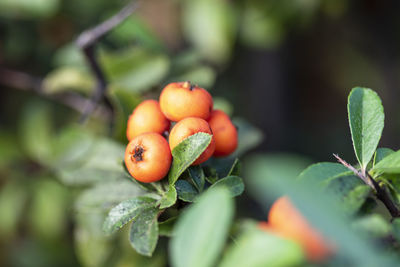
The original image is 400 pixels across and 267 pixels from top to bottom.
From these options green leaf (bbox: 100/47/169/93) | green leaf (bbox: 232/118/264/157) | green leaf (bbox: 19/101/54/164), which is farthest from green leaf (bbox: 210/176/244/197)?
green leaf (bbox: 19/101/54/164)

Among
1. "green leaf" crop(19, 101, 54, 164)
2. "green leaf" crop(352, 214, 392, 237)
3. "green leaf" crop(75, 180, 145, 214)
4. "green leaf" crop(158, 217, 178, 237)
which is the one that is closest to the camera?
"green leaf" crop(352, 214, 392, 237)

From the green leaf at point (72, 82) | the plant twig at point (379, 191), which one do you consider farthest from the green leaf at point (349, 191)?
the green leaf at point (72, 82)

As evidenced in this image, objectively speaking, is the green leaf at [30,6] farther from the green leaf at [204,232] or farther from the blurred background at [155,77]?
the green leaf at [204,232]

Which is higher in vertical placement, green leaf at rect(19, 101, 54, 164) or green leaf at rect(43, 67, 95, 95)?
green leaf at rect(43, 67, 95, 95)

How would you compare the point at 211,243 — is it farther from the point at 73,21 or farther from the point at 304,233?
the point at 73,21

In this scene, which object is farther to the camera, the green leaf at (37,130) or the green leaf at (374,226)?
the green leaf at (37,130)

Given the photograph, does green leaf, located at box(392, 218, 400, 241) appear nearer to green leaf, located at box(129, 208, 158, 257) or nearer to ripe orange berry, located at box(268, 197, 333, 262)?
ripe orange berry, located at box(268, 197, 333, 262)
